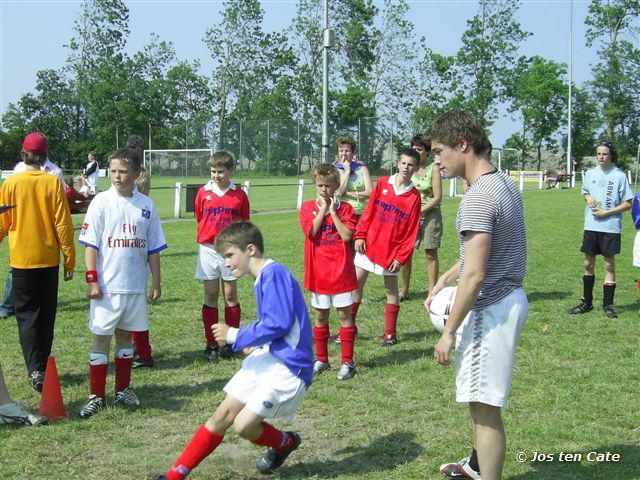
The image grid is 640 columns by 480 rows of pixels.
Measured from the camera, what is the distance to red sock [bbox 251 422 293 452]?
4215mm

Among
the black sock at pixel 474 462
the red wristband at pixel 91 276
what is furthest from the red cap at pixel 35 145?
the black sock at pixel 474 462

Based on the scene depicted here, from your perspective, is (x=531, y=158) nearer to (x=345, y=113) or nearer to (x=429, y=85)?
(x=429, y=85)

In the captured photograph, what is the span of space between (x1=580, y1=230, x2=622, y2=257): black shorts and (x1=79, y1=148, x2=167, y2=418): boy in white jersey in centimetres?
537

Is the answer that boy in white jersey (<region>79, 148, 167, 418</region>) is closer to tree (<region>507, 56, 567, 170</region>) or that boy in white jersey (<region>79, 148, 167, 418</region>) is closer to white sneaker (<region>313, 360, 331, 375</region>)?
white sneaker (<region>313, 360, 331, 375</region>)

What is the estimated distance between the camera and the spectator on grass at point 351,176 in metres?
8.49

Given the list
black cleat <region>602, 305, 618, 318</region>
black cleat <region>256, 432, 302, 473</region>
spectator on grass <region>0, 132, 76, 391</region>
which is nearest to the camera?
black cleat <region>256, 432, 302, 473</region>

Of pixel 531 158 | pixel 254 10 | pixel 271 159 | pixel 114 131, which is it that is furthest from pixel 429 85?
pixel 114 131

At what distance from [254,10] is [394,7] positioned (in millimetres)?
12390

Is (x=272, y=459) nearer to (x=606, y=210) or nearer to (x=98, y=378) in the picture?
(x=98, y=378)

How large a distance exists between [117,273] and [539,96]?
212ft

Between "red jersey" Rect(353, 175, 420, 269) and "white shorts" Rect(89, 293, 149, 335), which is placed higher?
"red jersey" Rect(353, 175, 420, 269)

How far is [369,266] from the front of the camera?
740 cm

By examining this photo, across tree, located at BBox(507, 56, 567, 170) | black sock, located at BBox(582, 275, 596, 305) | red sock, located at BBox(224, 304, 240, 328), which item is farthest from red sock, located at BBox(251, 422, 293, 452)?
tree, located at BBox(507, 56, 567, 170)

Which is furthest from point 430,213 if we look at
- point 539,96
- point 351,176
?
point 539,96
